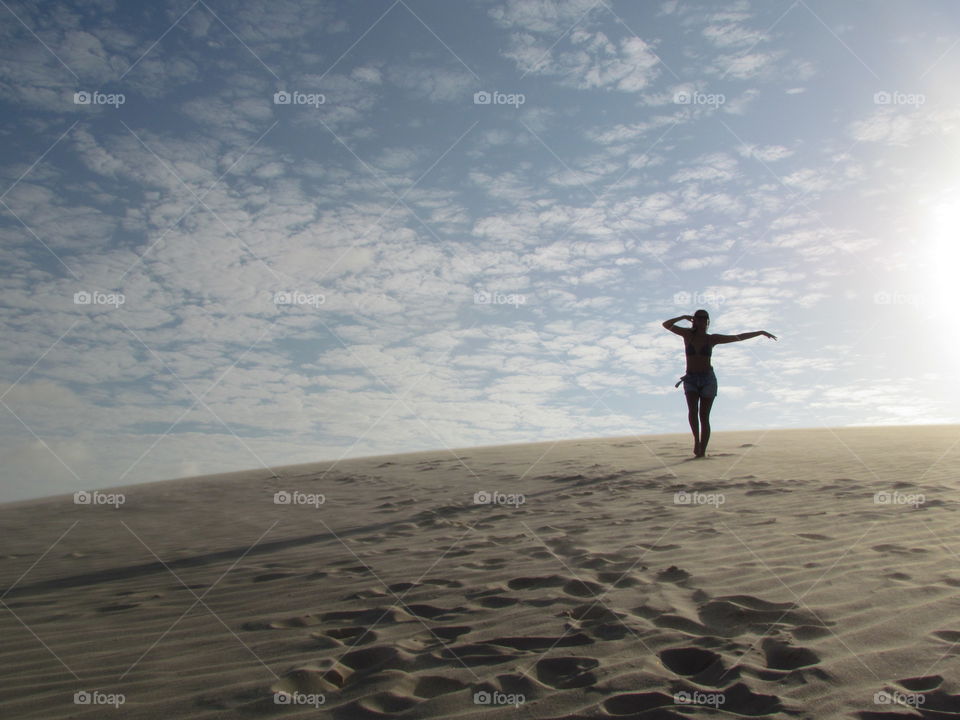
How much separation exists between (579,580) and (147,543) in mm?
5184

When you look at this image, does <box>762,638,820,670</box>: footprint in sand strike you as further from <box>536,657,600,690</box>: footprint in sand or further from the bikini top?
the bikini top

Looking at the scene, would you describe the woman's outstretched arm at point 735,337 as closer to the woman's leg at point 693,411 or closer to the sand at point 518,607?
the woman's leg at point 693,411

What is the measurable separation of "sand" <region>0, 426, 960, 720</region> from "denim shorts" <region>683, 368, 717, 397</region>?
2.05 meters

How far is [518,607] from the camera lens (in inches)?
171

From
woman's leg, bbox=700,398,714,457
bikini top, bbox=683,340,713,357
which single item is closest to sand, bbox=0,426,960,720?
woman's leg, bbox=700,398,714,457

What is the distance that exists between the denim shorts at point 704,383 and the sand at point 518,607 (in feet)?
6.71

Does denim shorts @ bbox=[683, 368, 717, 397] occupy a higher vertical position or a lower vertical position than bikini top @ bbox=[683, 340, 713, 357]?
lower

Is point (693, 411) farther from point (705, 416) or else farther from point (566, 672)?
point (566, 672)

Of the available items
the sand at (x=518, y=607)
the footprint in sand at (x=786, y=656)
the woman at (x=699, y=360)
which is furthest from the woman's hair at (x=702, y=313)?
the footprint in sand at (x=786, y=656)

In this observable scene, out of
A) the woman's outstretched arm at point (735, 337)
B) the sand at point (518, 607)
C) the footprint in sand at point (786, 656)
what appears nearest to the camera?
the sand at point (518, 607)

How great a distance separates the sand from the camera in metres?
3.23

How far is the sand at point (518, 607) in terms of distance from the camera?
323 cm

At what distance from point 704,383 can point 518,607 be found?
7.11m

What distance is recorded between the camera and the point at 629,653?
354cm
